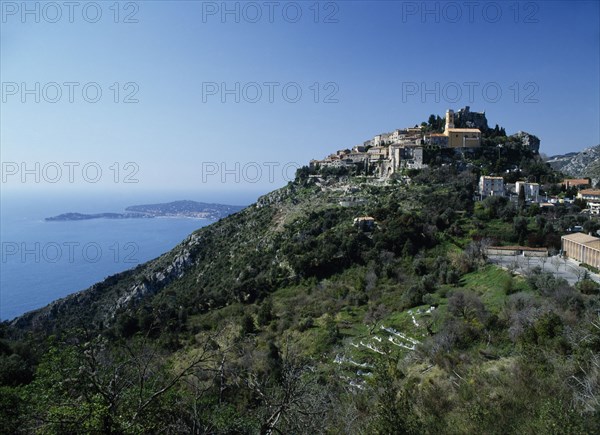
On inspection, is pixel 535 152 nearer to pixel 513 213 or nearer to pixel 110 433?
pixel 513 213

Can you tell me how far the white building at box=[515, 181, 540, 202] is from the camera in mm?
32938

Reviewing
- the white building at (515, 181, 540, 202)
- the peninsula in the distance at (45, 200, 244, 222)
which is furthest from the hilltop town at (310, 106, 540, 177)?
the peninsula in the distance at (45, 200, 244, 222)

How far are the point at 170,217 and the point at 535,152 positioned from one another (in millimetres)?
131285

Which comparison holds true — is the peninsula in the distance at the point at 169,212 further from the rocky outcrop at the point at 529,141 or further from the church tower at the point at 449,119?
the rocky outcrop at the point at 529,141

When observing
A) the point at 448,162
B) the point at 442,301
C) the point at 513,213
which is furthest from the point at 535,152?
the point at 442,301

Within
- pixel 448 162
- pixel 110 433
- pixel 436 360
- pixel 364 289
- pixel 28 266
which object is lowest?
pixel 28 266

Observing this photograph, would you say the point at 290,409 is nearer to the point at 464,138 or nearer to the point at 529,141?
the point at 464,138

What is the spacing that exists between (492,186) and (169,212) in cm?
13563

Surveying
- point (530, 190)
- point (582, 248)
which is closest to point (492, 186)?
point (530, 190)

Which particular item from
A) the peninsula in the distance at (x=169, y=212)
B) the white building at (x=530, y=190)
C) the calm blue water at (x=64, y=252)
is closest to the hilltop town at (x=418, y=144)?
the white building at (x=530, y=190)

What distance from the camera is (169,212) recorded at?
149375 mm

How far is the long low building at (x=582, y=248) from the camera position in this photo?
1958cm

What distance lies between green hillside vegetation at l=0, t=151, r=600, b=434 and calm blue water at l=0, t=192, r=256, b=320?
871 inches

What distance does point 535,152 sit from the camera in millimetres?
45750
